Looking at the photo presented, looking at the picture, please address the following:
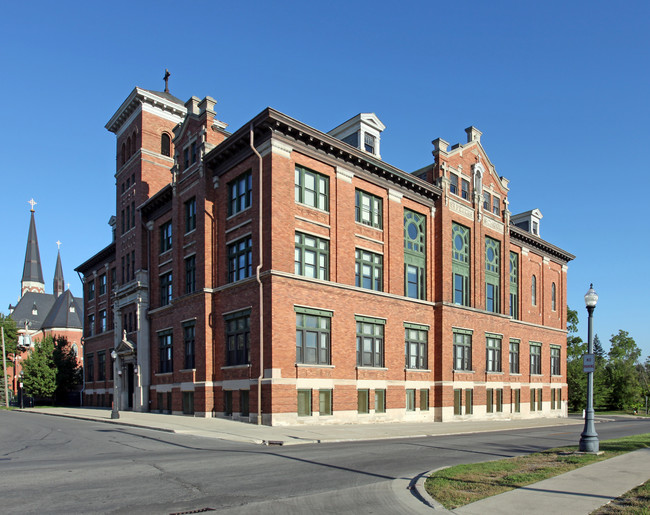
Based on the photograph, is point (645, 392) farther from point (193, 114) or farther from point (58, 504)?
point (58, 504)

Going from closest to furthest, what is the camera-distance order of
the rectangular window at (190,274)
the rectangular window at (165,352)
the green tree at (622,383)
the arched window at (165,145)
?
the rectangular window at (190,274), the rectangular window at (165,352), the arched window at (165,145), the green tree at (622,383)

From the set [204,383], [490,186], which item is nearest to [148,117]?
[204,383]

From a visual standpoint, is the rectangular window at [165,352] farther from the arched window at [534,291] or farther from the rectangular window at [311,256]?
the arched window at [534,291]

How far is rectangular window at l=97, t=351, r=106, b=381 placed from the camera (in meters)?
49.8

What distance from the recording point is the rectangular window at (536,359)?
48219 mm

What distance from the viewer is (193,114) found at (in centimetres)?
3422

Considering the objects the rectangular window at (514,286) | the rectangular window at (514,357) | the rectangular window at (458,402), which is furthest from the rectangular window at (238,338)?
the rectangular window at (514,286)

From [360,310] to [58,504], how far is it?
→ 2301cm

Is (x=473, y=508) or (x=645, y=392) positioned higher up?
(x=473, y=508)

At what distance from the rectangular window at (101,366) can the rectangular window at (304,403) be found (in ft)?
95.9

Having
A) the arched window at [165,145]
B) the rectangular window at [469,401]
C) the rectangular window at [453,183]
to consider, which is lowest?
the rectangular window at [469,401]

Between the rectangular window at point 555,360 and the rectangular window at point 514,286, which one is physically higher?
the rectangular window at point 514,286

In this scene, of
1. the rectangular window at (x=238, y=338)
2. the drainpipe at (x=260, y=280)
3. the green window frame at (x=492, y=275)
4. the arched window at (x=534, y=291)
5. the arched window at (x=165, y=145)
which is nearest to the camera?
the drainpipe at (x=260, y=280)

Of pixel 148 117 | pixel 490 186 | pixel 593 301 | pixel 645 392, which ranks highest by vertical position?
pixel 148 117
